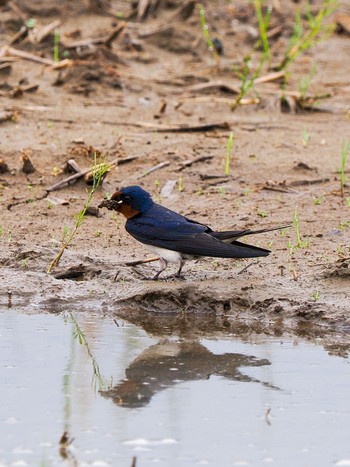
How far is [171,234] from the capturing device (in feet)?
20.0

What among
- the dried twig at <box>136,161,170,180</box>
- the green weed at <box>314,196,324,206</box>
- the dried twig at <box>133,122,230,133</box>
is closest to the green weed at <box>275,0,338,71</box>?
the dried twig at <box>133,122,230,133</box>

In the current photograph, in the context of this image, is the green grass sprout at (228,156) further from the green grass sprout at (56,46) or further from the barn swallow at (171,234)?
the green grass sprout at (56,46)

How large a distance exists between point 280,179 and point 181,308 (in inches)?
81.0

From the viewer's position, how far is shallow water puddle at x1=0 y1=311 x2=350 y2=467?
4086mm

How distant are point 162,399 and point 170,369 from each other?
44 cm

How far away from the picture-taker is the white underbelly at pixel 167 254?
612cm

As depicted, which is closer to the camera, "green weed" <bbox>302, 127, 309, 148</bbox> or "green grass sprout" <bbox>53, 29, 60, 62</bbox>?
"green weed" <bbox>302, 127, 309, 148</bbox>

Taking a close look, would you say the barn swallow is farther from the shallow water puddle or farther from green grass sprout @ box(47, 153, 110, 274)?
the shallow water puddle

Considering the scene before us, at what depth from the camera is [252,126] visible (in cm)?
882

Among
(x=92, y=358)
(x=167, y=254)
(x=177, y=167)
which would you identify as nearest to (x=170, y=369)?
(x=92, y=358)

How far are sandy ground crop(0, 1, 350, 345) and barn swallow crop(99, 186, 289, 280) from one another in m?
0.18

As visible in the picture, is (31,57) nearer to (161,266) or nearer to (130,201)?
(130,201)

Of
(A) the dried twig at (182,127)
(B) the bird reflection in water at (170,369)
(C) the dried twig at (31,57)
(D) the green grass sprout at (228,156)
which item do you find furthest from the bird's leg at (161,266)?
(C) the dried twig at (31,57)

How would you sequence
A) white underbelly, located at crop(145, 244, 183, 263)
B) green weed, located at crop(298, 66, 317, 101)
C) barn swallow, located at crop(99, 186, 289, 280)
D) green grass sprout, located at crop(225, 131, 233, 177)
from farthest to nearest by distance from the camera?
1. green weed, located at crop(298, 66, 317, 101)
2. green grass sprout, located at crop(225, 131, 233, 177)
3. white underbelly, located at crop(145, 244, 183, 263)
4. barn swallow, located at crop(99, 186, 289, 280)
